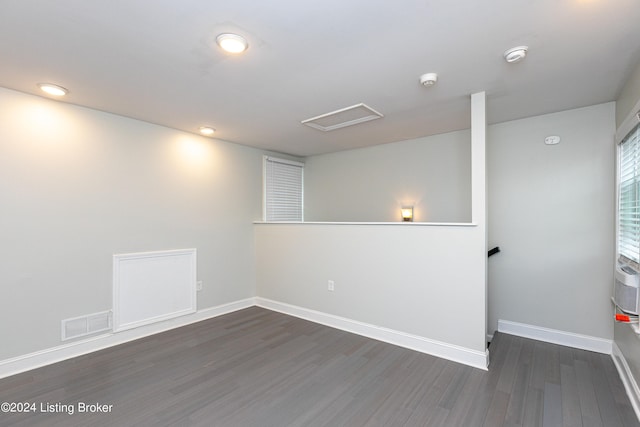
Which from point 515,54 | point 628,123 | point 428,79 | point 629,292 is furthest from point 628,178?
point 428,79

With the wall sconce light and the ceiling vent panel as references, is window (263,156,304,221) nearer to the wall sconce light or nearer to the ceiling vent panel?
the ceiling vent panel

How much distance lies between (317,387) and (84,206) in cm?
282

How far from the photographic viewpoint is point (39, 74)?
90.4 inches

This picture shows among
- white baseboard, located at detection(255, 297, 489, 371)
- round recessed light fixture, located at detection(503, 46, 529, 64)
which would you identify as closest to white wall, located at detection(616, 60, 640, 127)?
round recessed light fixture, located at detection(503, 46, 529, 64)

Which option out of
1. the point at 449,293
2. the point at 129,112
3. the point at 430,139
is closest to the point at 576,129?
the point at 430,139

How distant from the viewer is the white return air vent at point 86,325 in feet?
9.39

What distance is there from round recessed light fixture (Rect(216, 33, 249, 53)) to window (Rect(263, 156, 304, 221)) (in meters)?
2.87

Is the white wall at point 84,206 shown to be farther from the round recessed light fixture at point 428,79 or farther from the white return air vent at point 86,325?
the round recessed light fixture at point 428,79

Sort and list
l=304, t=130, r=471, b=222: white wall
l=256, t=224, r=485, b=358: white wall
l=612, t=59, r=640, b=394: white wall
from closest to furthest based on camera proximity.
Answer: l=612, t=59, r=640, b=394: white wall
l=256, t=224, r=485, b=358: white wall
l=304, t=130, r=471, b=222: white wall

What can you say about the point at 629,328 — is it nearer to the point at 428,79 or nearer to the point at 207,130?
the point at 428,79

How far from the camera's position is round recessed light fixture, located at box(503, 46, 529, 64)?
195 centimetres

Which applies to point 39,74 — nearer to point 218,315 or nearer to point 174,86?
point 174,86

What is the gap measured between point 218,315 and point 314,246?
1.64 m

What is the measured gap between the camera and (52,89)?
101 inches
